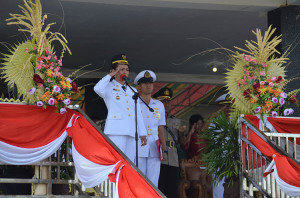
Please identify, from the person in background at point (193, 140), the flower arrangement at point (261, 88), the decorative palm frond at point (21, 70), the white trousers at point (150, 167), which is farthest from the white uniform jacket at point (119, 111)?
the person in background at point (193, 140)

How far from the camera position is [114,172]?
18.3 ft

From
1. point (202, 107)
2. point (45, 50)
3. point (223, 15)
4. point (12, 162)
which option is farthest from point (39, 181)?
point (202, 107)

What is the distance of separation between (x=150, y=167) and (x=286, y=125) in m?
1.76

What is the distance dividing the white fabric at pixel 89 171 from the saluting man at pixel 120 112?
2.19 feet

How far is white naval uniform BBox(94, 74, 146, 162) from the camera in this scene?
660 centimetres

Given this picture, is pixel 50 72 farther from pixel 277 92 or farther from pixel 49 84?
pixel 277 92

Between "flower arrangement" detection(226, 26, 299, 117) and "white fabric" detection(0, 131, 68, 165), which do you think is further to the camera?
"flower arrangement" detection(226, 26, 299, 117)

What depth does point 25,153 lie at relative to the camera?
619cm

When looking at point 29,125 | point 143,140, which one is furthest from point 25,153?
point 143,140

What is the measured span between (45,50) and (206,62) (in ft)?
24.6

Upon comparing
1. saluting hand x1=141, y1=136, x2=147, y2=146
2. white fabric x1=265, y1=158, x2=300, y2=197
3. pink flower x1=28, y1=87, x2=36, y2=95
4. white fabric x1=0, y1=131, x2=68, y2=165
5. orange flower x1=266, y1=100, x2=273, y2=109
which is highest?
pink flower x1=28, y1=87, x2=36, y2=95

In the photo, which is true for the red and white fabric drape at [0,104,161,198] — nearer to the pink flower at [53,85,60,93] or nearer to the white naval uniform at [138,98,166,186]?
the pink flower at [53,85,60,93]

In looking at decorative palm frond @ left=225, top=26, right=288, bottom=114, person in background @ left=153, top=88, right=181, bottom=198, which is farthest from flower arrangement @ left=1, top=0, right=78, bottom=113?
decorative palm frond @ left=225, top=26, right=288, bottom=114

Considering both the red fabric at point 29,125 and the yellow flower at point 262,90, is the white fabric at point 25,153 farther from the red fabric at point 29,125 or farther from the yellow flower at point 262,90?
the yellow flower at point 262,90
